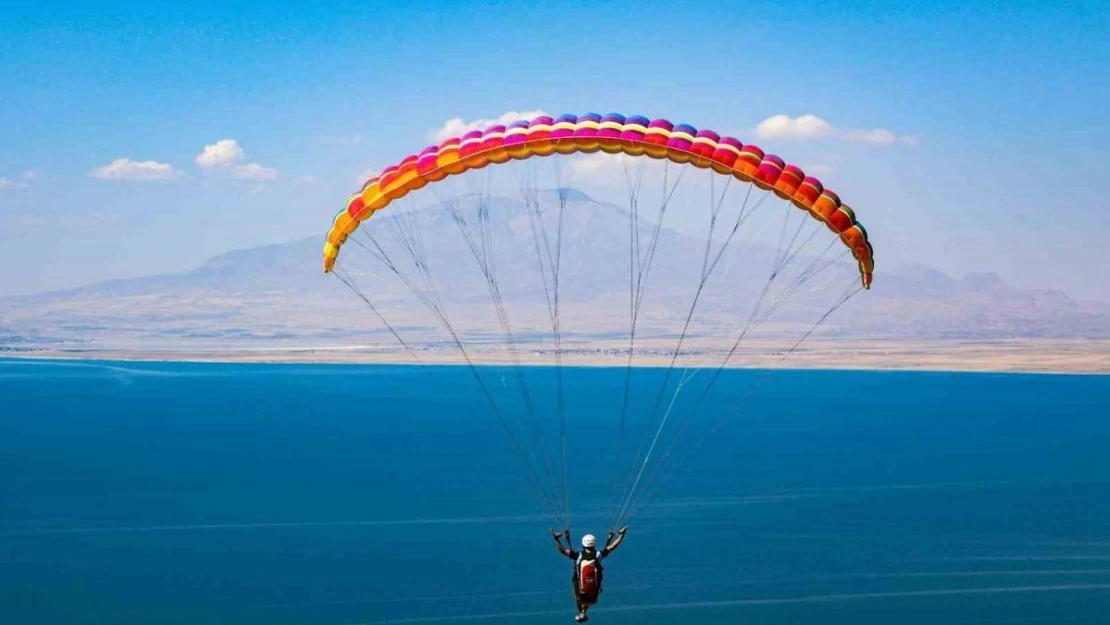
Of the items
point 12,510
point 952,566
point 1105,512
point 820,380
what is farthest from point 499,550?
point 820,380

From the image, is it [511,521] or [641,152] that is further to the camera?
[511,521]

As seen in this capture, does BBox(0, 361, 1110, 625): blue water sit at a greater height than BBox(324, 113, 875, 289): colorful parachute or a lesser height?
lesser

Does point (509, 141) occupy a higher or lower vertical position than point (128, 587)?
higher

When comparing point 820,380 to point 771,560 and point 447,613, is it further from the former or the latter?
point 447,613

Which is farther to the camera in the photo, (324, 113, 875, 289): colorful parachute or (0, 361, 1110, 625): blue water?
(0, 361, 1110, 625): blue water

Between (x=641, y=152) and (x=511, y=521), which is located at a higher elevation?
(x=641, y=152)
